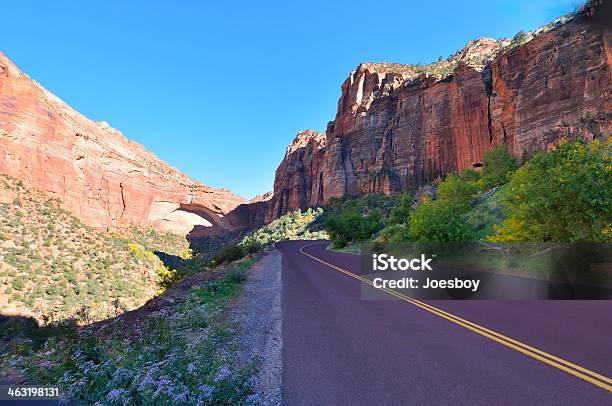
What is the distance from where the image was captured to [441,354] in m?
5.03

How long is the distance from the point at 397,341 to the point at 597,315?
5125 millimetres

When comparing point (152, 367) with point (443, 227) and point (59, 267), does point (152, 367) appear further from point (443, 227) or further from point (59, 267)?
point (59, 267)

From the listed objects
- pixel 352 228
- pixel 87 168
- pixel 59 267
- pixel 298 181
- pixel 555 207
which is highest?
pixel 298 181

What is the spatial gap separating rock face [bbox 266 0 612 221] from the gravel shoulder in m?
54.4

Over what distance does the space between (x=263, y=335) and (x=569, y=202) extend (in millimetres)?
12418

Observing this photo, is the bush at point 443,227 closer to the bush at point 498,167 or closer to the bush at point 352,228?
the bush at point 352,228

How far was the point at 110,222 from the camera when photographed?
63.8m

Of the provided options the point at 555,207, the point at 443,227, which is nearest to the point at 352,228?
the point at 443,227

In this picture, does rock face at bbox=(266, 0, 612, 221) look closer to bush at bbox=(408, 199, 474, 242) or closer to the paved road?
bush at bbox=(408, 199, 474, 242)

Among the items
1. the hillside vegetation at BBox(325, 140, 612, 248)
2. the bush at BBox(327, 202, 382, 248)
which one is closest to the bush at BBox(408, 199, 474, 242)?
the hillside vegetation at BBox(325, 140, 612, 248)

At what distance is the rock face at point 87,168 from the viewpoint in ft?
144

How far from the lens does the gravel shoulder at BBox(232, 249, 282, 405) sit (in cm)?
405

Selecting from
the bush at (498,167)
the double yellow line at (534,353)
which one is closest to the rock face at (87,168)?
the double yellow line at (534,353)

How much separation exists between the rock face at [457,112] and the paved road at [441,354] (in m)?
52.4
